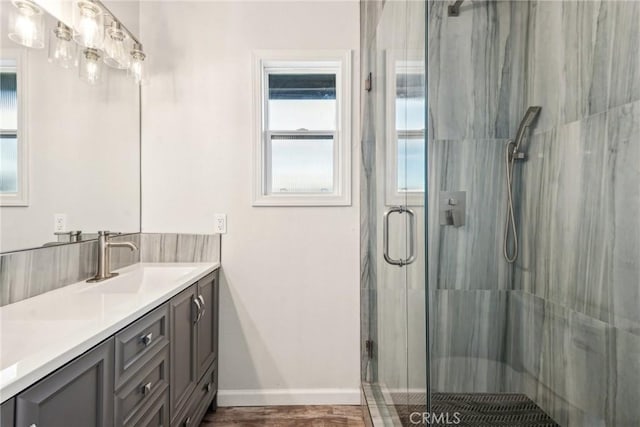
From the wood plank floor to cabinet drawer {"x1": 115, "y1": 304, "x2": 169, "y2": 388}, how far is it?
91cm

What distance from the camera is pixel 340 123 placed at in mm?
2125

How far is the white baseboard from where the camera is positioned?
207cm

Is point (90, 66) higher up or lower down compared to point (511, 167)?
higher up

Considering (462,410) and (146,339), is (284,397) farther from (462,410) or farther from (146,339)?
(146,339)

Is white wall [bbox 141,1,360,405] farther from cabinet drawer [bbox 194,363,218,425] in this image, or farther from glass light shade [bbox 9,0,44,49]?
glass light shade [bbox 9,0,44,49]

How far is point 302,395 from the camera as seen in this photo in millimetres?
2084

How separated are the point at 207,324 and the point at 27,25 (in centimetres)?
160

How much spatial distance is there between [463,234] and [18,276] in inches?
78.2

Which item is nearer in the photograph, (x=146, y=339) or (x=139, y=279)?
(x=146, y=339)

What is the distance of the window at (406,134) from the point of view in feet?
3.84

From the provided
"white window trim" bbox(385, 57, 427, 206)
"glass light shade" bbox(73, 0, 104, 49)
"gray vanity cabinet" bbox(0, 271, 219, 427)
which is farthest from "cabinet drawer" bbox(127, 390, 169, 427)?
"glass light shade" bbox(73, 0, 104, 49)

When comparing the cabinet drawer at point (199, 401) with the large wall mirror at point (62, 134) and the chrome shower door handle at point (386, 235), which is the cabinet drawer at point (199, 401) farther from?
the chrome shower door handle at point (386, 235)

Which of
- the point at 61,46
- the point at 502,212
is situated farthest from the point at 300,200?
the point at 61,46

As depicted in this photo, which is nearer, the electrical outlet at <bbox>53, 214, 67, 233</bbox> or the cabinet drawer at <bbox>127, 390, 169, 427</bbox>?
the cabinet drawer at <bbox>127, 390, 169, 427</bbox>
